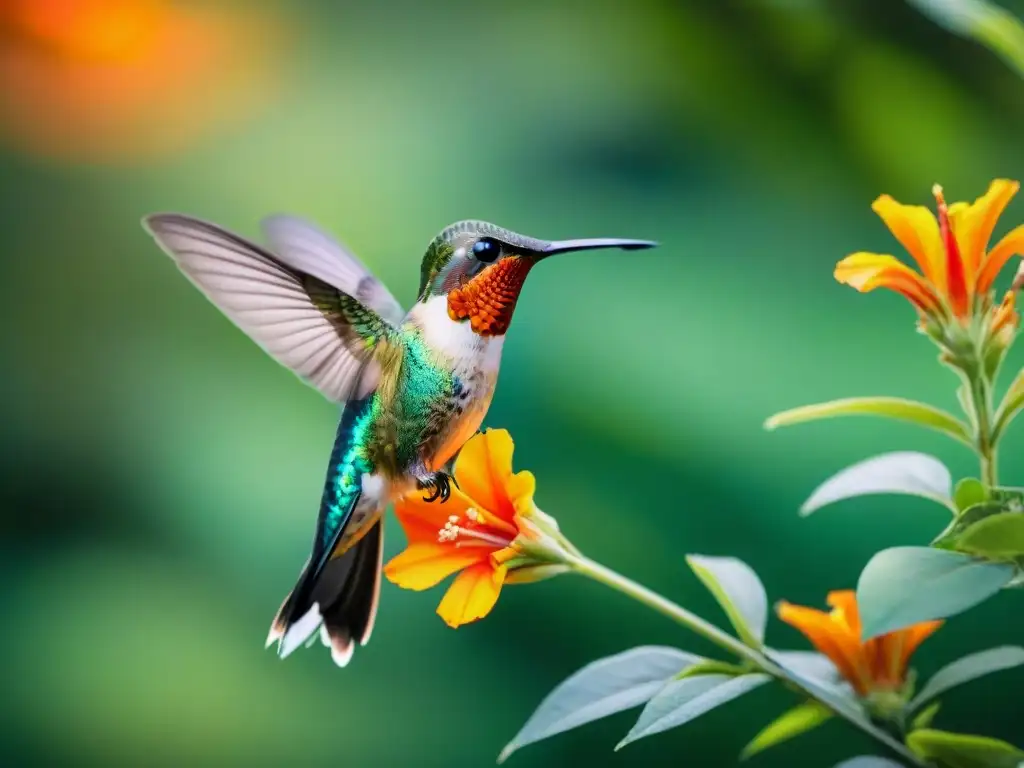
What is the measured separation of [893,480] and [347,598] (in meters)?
0.35

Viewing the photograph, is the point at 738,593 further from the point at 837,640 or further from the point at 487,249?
the point at 487,249

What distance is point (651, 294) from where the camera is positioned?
1465 millimetres

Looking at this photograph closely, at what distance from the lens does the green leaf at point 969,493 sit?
20.0 inches

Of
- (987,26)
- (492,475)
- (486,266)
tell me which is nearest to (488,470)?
(492,475)

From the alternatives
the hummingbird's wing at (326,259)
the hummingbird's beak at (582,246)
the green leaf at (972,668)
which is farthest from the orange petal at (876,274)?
the hummingbird's wing at (326,259)

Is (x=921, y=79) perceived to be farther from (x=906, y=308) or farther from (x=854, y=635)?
(x=854, y=635)

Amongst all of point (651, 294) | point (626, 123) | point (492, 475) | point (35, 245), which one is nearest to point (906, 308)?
point (651, 294)

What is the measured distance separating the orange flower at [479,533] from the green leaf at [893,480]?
0.15 metres

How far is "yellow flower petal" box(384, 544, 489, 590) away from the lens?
0.53 metres

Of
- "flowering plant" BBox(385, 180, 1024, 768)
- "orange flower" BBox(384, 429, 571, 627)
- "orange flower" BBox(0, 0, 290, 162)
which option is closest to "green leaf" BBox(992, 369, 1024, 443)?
"flowering plant" BBox(385, 180, 1024, 768)

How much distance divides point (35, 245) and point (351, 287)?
44.1 inches

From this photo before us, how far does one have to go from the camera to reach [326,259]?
74cm

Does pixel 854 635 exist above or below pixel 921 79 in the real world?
below

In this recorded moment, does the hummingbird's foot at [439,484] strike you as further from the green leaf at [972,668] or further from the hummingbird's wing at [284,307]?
the green leaf at [972,668]
